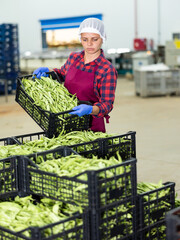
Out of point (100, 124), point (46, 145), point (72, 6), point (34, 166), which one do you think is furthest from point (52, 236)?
point (72, 6)

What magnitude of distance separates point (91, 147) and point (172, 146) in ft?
12.7

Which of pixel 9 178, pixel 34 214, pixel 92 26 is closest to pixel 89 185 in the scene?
pixel 34 214

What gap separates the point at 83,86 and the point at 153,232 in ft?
4.57

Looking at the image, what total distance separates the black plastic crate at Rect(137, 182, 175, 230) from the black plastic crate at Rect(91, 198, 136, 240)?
7 centimetres

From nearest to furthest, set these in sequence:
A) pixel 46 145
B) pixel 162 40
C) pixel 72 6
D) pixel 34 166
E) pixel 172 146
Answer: pixel 34 166, pixel 46 145, pixel 172 146, pixel 162 40, pixel 72 6

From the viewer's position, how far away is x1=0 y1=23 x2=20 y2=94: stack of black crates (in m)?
13.0

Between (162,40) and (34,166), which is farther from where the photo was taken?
(162,40)

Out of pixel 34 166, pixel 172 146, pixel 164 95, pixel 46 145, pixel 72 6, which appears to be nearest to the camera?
pixel 34 166

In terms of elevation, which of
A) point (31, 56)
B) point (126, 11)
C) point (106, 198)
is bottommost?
point (106, 198)

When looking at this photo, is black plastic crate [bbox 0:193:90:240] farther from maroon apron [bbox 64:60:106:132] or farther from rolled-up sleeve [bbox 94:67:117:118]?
maroon apron [bbox 64:60:106:132]

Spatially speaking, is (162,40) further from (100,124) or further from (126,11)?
(100,124)

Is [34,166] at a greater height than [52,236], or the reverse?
[34,166]

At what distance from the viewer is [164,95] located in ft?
41.4

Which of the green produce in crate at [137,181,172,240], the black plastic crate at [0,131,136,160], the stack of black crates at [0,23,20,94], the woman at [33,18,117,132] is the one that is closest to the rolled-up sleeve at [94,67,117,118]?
the woman at [33,18,117,132]
